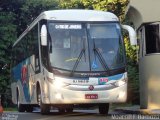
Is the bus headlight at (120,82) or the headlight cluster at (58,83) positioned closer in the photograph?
the headlight cluster at (58,83)

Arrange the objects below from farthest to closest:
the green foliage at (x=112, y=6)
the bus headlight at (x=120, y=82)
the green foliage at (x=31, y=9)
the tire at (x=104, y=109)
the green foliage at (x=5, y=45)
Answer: the green foliage at (x=31, y=9) < the green foliage at (x=5, y=45) < the green foliage at (x=112, y=6) < the tire at (x=104, y=109) < the bus headlight at (x=120, y=82)

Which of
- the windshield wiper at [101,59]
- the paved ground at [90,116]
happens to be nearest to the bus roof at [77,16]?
the windshield wiper at [101,59]

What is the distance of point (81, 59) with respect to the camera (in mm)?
16422

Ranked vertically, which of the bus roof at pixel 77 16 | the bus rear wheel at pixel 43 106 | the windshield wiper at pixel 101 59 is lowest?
the bus rear wheel at pixel 43 106

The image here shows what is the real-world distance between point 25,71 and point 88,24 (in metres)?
5.98

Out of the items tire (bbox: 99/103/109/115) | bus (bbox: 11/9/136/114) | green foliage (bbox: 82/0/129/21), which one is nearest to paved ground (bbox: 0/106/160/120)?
tire (bbox: 99/103/109/115)

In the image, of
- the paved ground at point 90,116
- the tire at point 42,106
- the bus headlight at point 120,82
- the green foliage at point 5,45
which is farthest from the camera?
the green foliage at point 5,45

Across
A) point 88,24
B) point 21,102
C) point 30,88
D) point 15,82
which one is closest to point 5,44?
point 15,82

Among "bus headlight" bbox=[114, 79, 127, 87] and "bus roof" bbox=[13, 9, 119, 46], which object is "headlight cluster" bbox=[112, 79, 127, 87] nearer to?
"bus headlight" bbox=[114, 79, 127, 87]

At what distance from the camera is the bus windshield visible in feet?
53.7

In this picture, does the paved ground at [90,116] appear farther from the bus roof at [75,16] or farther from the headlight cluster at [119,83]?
the bus roof at [75,16]

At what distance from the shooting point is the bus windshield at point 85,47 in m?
16.4

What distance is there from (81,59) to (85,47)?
460mm

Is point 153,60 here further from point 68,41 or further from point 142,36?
point 68,41
